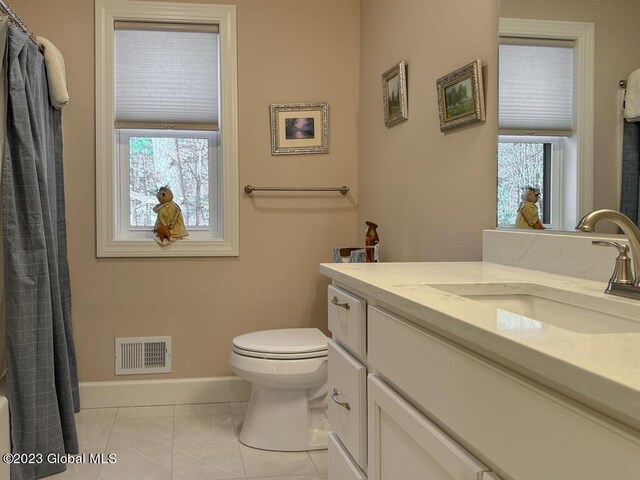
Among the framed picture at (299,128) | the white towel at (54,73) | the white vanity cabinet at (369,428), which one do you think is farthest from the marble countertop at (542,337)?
the framed picture at (299,128)

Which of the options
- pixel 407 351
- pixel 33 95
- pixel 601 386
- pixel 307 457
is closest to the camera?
pixel 601 386

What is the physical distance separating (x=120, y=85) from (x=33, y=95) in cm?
82

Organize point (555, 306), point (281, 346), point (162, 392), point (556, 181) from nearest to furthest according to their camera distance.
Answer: point (555, 306)
point (556, 181)
point (281, 346)
point (162, 392)

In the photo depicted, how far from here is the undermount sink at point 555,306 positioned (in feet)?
3.46

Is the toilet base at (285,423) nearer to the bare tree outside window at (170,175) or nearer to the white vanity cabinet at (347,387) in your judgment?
the white vanity cabinet at (347,387)

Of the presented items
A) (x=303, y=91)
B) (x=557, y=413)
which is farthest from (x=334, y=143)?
(x=557, y=413)

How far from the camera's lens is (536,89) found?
1623mm

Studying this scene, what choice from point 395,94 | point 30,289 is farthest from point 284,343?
point 395,94

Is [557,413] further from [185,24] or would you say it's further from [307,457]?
[185,24]

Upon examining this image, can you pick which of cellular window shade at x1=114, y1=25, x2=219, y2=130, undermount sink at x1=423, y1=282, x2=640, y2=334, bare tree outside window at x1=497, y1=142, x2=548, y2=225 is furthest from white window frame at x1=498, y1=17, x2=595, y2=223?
cellular window shade at x1=114, y1=25, x2=219, y2=130

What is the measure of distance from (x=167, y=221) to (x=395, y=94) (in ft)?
4.34

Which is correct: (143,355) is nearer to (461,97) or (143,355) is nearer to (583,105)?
(461,97)

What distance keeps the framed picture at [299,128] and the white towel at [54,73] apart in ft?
3.41

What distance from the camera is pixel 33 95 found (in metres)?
2.31
